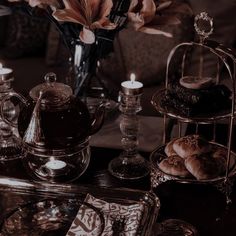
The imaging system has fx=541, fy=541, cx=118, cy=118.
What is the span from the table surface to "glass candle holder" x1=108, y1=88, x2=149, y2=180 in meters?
0.02

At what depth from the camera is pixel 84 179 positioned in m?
1.25

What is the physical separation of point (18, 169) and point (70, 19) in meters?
0.37

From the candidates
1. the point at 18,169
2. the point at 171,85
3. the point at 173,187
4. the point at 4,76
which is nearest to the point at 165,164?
the point at 173,187

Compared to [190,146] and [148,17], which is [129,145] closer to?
[190,146]

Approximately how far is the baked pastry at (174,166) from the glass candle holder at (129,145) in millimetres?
101

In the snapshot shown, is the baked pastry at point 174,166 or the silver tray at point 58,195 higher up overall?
the baked pastry at point 174,166

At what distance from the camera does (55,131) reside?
115 cm

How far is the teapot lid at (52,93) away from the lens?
1162 millimetres

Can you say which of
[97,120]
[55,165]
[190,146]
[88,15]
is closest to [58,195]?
[55,165]

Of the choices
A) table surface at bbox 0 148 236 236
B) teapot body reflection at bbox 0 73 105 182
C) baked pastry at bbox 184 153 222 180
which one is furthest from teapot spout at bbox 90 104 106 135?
baked pastry at bbox 184 153 222 180

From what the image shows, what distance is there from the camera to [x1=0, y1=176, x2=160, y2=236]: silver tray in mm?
1100

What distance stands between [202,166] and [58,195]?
312 mm

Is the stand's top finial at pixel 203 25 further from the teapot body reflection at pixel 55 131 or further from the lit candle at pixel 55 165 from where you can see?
the lit candle at pixel 55 165

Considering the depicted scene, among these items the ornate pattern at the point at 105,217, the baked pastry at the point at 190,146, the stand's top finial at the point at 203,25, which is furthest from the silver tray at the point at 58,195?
the stand's top finial at the point at 203,25
